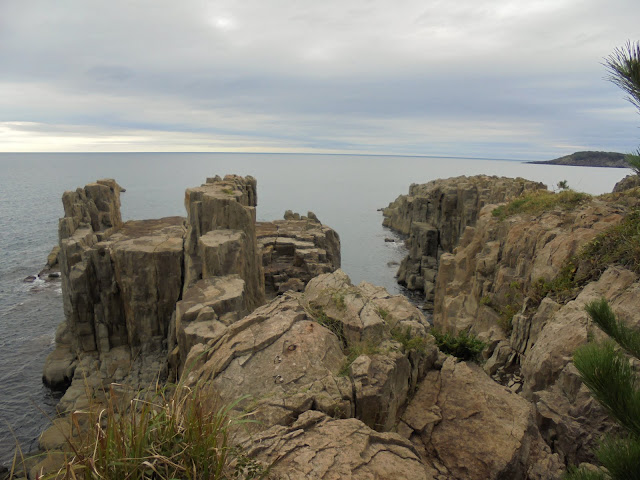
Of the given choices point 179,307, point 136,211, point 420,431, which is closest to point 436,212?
point 179,307

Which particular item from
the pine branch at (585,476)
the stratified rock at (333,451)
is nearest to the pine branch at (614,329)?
the pine branch at (585,476)

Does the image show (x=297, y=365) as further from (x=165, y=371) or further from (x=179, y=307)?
(x=165, y=371)

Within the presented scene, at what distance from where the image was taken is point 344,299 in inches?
500

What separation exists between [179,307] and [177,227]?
19243 mm

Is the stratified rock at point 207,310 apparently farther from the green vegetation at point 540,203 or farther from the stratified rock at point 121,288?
the green vegetation at point 540,203

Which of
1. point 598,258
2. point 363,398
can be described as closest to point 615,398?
point 363,398

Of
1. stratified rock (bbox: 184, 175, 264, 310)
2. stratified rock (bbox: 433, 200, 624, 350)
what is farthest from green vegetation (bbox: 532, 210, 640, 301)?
stratified rock (bbox: 184, 175, 264, 310)

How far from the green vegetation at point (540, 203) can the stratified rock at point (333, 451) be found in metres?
21.4

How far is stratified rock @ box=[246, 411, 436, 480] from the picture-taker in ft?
20.9

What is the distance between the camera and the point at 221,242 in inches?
915

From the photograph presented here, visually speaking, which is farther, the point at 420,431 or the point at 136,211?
the point at 136,211

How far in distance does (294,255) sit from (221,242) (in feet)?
53.8

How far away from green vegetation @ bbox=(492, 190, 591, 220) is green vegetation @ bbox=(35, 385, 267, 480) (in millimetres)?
24601

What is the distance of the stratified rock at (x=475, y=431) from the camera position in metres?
8.98
